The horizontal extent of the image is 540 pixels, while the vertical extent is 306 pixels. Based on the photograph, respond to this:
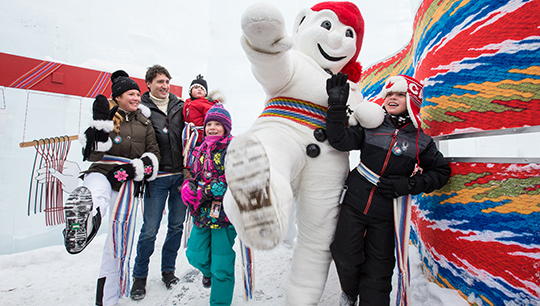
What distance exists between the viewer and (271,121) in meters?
1.22

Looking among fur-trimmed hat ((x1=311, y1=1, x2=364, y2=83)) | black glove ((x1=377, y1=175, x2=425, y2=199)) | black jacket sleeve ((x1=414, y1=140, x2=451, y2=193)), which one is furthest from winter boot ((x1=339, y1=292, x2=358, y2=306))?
fur-trimmed hat ((x1=311, y1=1, x2=364, y2=83))

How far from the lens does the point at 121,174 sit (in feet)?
5.38

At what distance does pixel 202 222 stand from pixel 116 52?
2.53 metres

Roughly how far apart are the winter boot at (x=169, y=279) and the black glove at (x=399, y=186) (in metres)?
1.71

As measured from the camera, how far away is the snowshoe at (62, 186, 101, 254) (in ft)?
4.25

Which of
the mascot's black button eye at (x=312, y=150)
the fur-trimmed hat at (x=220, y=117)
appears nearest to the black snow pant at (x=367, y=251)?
the mascot's black button eye at (x=312, y=150)

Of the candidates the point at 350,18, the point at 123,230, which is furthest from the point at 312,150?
the point at 123,230

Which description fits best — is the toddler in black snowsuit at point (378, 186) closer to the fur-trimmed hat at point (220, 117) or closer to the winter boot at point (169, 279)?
the fur-trimmed hat at point (220, 117)

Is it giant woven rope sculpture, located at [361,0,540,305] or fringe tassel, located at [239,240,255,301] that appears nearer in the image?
giant woven rope sculpture, located at [361,0,540,305]

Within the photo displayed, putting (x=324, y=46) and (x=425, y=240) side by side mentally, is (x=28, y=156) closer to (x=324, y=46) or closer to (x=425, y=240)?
(x=324, y=46)

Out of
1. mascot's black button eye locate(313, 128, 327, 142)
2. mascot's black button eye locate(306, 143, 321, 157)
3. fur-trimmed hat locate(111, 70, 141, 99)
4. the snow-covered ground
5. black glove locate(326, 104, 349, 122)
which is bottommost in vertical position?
the snow-covered ground

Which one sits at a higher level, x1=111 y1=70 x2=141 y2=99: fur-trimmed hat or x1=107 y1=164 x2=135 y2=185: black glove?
x1=111 y1=70 x2=141 y2=99: fur-trimmed hat

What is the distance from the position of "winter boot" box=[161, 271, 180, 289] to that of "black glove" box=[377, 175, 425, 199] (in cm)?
171

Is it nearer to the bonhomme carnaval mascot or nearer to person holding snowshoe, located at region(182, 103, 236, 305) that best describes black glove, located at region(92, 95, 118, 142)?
person holding snowshoe, located at region(182, 103, 236, 305)
